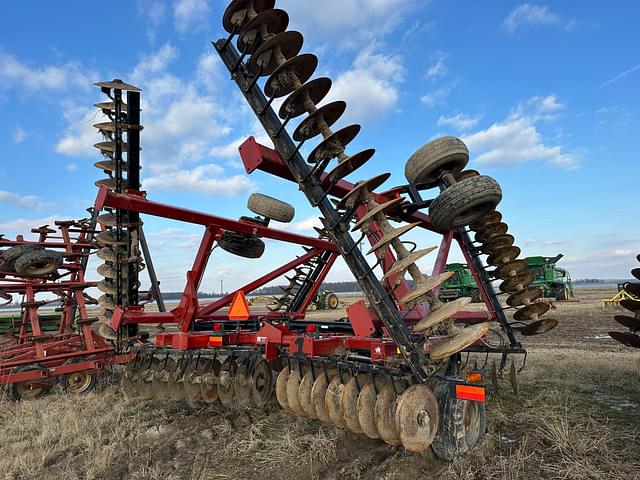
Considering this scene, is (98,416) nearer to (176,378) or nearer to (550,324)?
(176,378)

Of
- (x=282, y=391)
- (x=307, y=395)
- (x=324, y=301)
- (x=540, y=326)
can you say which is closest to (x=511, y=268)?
(x=540, y=326)

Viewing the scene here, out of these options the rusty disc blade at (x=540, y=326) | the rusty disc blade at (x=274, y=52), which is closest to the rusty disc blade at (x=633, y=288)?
the rusty disc blade at (x=540, y=326)

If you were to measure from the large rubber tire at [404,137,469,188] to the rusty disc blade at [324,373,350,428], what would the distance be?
1.98 m

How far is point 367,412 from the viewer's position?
132 inches

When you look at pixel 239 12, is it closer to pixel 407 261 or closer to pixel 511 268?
pixel 407 261

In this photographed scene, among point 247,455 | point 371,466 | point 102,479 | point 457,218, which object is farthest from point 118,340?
point 457,218

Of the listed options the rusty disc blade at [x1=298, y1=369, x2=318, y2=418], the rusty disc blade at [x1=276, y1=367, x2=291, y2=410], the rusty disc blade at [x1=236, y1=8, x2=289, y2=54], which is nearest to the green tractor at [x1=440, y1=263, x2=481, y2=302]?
the rusty disc blade at [x1=276, y1=367, x2=291, y2=410]

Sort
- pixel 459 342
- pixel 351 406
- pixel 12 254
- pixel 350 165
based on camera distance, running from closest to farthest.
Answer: pixel 459 342 → pixel 350 165 → pixel 351 406 → pixel 12 254

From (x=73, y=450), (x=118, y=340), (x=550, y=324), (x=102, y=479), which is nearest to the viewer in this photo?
(x=102, y=479)

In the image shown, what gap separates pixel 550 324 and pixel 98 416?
5354 millimetres

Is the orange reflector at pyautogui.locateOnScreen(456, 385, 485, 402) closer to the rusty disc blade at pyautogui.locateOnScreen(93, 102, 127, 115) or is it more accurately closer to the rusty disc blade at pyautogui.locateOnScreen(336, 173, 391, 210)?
the rusty disc blade at pyautogui.locateOnScreen(336, 173, 391, 210)

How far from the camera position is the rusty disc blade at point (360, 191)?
125 inches

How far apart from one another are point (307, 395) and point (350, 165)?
80.1 inches

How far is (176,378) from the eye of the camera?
5.19 m
